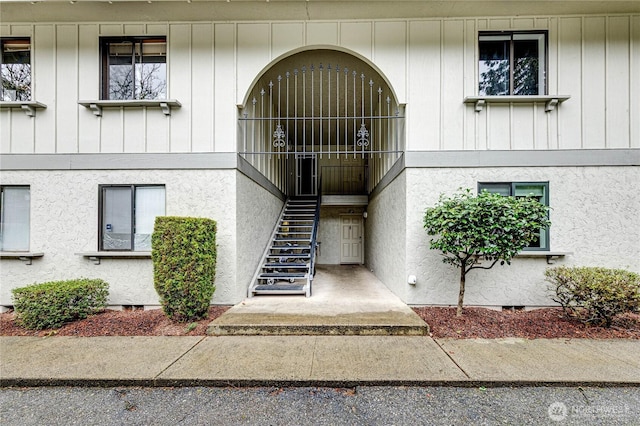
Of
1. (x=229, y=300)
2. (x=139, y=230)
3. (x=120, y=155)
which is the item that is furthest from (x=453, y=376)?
(x=120, y=155)

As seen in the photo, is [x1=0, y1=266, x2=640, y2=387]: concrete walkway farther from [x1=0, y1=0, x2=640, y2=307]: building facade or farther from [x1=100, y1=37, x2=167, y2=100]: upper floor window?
[x1=100, y1=37, x2=167, y2=100]: upper floor window

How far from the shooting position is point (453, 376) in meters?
2.82

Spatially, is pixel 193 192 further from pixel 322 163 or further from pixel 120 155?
pixel 322 163

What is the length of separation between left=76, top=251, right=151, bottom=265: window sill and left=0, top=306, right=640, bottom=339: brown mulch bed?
0.91 metres

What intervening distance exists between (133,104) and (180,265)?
2877 millimetres

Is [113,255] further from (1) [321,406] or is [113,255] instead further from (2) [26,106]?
(1) [321,406]

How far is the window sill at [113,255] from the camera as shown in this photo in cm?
474

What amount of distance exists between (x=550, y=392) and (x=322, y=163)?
10.4 meters

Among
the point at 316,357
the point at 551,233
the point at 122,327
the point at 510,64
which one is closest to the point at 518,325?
the point at 551,233

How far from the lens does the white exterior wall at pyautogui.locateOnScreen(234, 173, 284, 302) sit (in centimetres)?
496

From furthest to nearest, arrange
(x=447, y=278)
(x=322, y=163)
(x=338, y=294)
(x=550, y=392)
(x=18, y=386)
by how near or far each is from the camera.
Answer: (x=322, y=163), (x=338, y=294), (x=447, y=278), (x=18, y=386), (x=550, y=392)

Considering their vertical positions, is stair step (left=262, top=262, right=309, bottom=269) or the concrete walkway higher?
stair step (left=262, top=262, right=309, bottom=269)

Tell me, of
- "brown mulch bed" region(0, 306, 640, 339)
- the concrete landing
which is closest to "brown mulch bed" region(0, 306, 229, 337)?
"brown mulch bed" region(0, 306, 640, 339)

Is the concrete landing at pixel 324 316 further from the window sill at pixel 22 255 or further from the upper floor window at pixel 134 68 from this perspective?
the upper floor window at pixel 134 68
